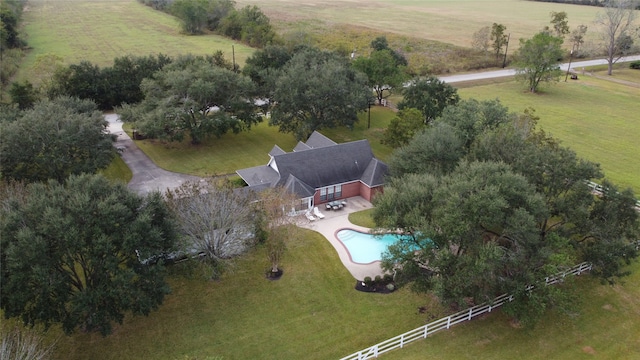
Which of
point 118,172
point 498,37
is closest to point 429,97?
point 118,172

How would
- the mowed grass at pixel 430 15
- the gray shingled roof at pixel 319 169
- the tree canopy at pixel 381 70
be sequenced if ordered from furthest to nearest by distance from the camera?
the mowed grass at pixel 430 15 → the tree canopy at pixel 381 70 → the gray shingled roof at pixel 319 169

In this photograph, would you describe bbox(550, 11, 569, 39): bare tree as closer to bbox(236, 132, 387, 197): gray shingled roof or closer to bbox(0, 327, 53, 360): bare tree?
bbox(236, 132, 387, 197): gray shingled roof

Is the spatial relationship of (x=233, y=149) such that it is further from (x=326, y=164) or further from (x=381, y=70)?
(x=381, y=70)

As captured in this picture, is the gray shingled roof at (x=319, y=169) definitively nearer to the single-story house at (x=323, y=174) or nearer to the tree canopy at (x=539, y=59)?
the single-story house at (x=323, y=174)

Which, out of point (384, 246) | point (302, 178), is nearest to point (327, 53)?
point (302, 178)

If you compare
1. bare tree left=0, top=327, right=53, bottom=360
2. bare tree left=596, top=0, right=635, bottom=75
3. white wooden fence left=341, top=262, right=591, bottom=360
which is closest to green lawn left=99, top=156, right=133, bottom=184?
bare tree left=0, top=327, right=53, bottom=360

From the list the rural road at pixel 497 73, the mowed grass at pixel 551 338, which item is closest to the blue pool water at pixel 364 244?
the mowed grass at pixel 551 338

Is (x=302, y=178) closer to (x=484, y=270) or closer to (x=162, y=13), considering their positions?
(x=484, y=270)
